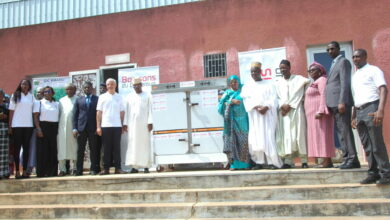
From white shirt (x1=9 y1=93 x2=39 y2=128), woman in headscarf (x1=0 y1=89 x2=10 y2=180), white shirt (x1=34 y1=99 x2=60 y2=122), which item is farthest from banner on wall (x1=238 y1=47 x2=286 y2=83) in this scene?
woman in headscarf (x1=0 y1=89 x2=10 y2=180)

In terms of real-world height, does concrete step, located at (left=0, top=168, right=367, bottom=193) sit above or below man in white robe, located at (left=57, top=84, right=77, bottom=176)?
below

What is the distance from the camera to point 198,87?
671 cm

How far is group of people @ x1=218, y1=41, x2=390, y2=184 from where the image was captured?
509 cm

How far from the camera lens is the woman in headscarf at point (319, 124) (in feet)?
17.9

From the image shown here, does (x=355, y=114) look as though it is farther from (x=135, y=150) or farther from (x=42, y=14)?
(x=42, y=14)

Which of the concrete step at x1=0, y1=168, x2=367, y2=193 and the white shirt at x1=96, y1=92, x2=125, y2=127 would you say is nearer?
the concrete step at x1=0, y1=168, x2=367, y2=193

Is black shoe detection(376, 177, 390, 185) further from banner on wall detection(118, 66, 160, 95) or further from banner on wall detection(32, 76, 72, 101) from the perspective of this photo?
banner on wall detection(32, 76, 72, 101)

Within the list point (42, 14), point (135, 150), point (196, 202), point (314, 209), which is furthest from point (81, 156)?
point (42, 14)

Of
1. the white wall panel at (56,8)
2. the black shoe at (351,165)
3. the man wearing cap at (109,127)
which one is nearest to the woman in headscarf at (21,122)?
the man wearing cap at (109,127)

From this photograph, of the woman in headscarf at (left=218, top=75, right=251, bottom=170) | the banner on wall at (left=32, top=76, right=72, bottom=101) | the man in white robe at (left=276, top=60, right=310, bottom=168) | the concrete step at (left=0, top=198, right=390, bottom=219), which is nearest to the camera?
the concrete step at (left=0, top=198, right=390, bottom=219)

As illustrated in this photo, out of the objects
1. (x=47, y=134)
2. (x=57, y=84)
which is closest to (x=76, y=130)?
(x=47, y=134)

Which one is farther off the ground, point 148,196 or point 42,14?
point 42,14

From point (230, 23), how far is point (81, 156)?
171 inches

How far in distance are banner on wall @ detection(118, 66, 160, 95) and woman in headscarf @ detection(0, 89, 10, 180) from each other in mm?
2378
